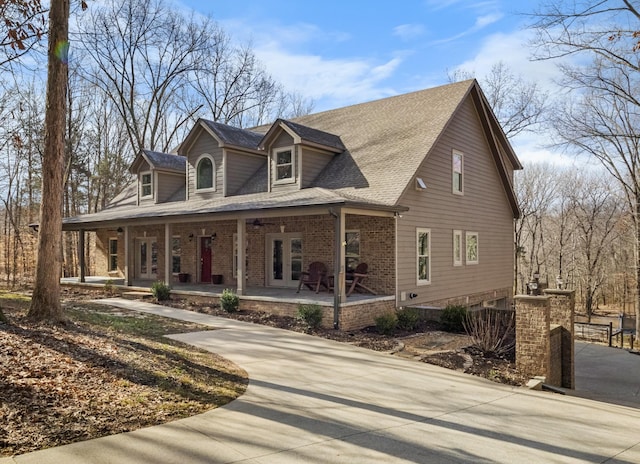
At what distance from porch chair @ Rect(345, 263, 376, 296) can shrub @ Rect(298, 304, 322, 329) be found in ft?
6.77

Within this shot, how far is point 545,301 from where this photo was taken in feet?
26.8

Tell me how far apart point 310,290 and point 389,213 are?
3.61 meters


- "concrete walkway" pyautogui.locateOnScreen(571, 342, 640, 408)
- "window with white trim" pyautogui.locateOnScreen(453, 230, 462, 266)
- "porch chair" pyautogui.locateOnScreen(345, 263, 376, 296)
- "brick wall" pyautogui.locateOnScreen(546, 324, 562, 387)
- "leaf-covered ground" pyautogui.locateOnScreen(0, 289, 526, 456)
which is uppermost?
"window with white trim" pyautogui.locateOnScreen(453, 230, 462, 266)

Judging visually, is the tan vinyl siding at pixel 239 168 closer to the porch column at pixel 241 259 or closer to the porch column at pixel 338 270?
the porch column at pixel 241 259

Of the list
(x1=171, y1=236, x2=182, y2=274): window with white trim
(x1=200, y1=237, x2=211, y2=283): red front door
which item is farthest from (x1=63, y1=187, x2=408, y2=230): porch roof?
(x1=200, y1=237, x2=211, y2=283): red front door

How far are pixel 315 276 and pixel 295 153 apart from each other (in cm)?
417

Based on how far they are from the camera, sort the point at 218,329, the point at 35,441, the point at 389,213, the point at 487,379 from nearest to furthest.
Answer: the point at 35,441 → the point at 487,379 → the point at 218,329 → the point at 389,213

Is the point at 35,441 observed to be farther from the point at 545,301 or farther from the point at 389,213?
the point at 389,213

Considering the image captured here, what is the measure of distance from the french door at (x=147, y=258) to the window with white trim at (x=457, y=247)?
1231cm

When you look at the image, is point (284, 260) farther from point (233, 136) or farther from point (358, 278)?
point (233, 136)

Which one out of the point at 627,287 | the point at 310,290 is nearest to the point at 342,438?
the point at 310,290

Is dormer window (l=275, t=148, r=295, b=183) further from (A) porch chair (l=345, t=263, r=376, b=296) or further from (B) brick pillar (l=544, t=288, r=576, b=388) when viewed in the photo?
(B) brick pillar (l=544, t=288, r=576, b=388)

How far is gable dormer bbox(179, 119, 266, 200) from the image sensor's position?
17562mm

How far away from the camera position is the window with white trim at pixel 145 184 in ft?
68.8
